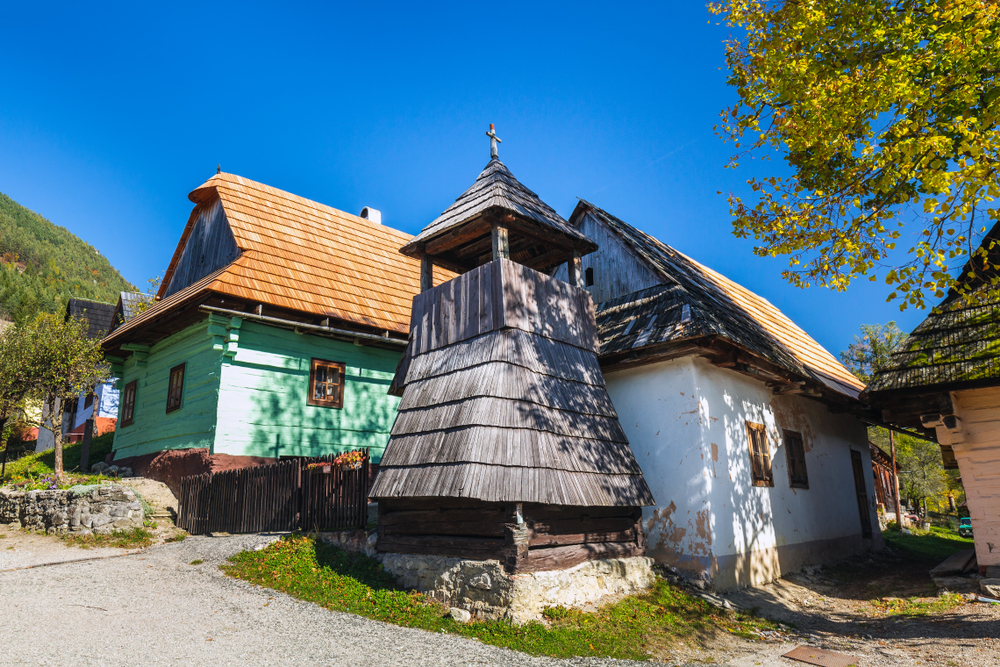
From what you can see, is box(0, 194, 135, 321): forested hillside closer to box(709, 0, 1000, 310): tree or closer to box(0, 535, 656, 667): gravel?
box(0, 535, 656, 667): gravel

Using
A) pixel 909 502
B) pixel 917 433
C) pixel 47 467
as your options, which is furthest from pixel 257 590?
pixel 909 502

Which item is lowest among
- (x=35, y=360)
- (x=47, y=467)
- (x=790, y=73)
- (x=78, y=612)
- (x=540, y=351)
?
(x=78, y=612)

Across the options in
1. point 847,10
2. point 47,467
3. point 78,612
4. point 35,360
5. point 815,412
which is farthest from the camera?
point 47,467

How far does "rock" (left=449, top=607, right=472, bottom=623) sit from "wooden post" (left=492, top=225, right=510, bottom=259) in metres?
5.04

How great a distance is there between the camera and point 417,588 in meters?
7.93

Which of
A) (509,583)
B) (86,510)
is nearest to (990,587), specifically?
(509,583)

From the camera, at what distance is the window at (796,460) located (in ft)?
38.1

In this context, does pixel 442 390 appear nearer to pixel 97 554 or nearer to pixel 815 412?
pixel 97 554

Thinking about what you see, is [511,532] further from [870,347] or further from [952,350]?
[870,347]

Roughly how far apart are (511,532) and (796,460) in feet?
24.6

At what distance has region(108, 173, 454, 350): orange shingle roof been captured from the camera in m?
13.6

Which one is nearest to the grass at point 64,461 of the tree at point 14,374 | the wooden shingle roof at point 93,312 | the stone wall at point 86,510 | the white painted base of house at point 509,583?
the tree at point 14,374

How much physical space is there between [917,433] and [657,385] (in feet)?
20.7

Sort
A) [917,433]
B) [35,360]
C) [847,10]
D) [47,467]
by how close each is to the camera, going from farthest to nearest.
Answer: [47,467] < [35,360] < [917,433] < [847,10]
